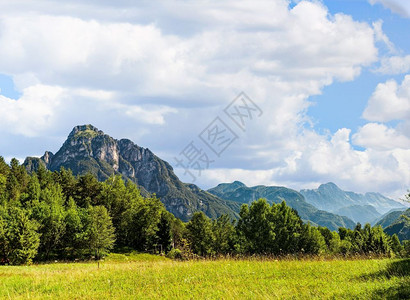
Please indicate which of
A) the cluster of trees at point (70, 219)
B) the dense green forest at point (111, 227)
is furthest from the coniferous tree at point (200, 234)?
the cluster of trees at point (70, 219)

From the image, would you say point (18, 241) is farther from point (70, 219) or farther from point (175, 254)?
point (175, 254)

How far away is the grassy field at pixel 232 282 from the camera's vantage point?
1221 centimetres

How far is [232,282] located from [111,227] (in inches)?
2745

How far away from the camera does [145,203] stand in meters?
102

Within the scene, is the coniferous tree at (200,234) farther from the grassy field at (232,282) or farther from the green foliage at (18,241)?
the grassy field at (232,282)

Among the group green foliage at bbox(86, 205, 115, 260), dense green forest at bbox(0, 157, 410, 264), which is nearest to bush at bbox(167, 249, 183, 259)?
dense green forest at bbox(0, 157, 410, 264)

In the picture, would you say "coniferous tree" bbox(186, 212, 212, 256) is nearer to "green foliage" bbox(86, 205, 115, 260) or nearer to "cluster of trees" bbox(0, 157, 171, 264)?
"cluster of trees" bbox(0, 157, 171, 264)

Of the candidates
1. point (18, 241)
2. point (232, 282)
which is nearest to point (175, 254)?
point (18, 241)

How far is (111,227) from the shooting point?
7894 centimetres

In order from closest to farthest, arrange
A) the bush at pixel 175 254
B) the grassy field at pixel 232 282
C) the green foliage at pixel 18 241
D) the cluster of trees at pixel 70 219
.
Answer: the grassy field at pixel 232 282, the bush at pixel 175 254, the green foliage at pixel 18 241, the cluster of trees at pixel 70 219

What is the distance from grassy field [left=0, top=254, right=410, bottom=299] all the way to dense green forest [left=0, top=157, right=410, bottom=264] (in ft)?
102

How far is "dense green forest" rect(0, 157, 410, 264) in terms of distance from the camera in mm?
62219

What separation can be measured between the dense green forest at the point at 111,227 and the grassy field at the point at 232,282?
3116 centimetres

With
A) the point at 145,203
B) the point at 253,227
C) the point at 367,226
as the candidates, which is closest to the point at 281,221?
the point at 253,227
